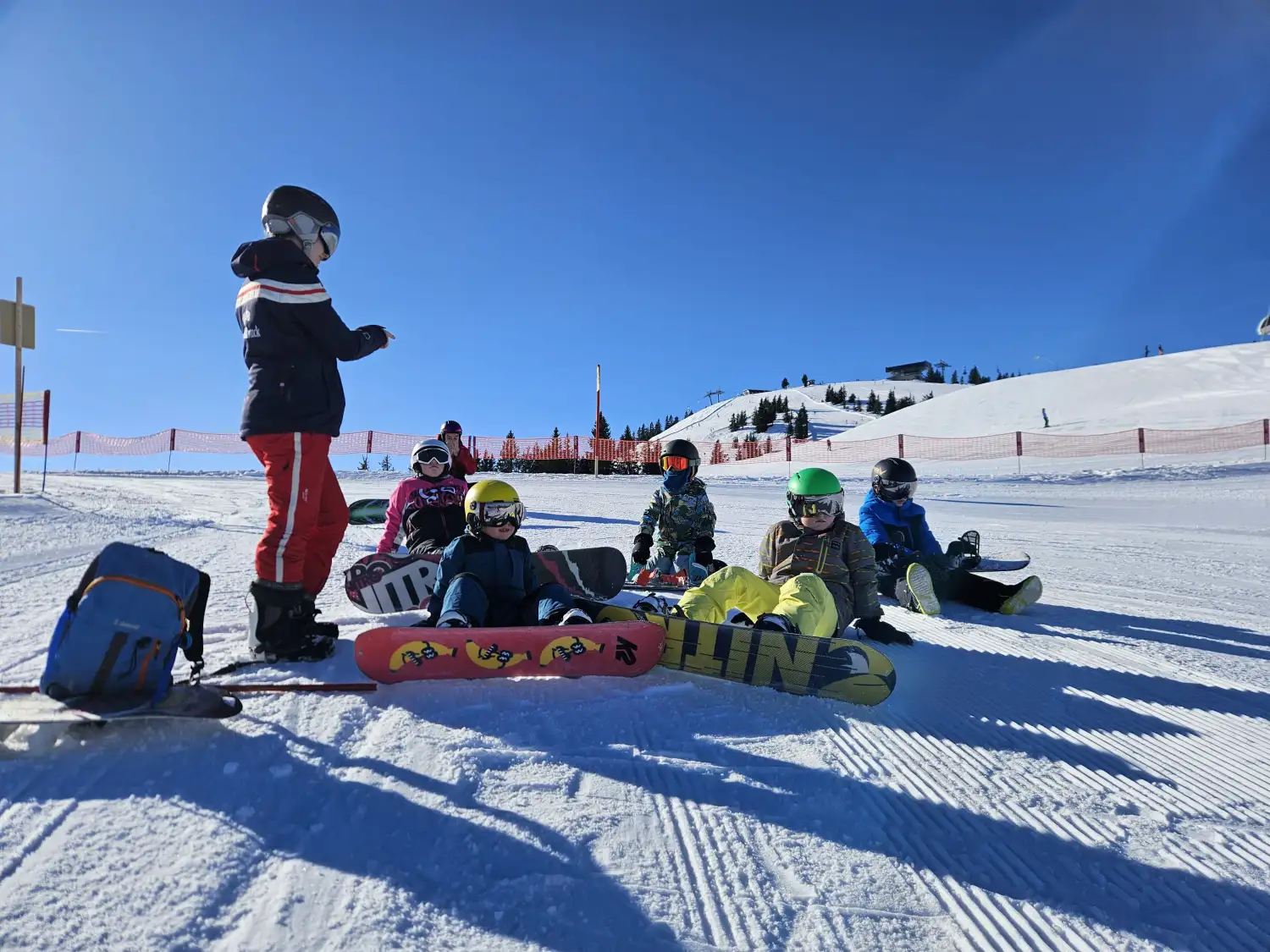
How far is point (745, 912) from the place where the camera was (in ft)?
4.85

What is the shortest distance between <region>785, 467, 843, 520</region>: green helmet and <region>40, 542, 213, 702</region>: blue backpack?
10.1 ft

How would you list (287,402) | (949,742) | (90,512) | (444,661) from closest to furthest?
(949,742) → (444,661) → (287,402) → (90,512)

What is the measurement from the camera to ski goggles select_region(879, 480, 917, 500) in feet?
17.8

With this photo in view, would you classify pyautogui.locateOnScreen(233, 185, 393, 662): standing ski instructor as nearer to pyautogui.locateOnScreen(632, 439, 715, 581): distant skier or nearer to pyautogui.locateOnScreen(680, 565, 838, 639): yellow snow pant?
pyautogui.locateOnScreen(680, 565, 838, 639): yellow snow pant

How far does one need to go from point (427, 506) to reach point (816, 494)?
3248 mm

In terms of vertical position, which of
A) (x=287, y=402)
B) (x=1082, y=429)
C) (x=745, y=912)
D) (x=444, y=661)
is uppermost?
(x=1082, y=429)

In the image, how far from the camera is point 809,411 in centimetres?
8556

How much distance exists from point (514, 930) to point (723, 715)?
4.44 feet

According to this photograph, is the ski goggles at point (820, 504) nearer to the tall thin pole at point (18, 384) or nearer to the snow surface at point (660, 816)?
the snow surface at point (660, 816)

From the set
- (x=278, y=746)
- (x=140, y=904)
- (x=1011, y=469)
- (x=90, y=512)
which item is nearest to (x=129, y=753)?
(x=278, y=746)

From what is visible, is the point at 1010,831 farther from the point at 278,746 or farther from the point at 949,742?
the point at 278,746

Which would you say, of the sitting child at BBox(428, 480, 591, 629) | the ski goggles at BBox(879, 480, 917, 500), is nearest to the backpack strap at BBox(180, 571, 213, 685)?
the sitting child at BBox(428, 480, 591, 629)

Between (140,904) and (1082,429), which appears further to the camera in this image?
(1082,429)

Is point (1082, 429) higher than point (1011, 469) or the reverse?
higher
